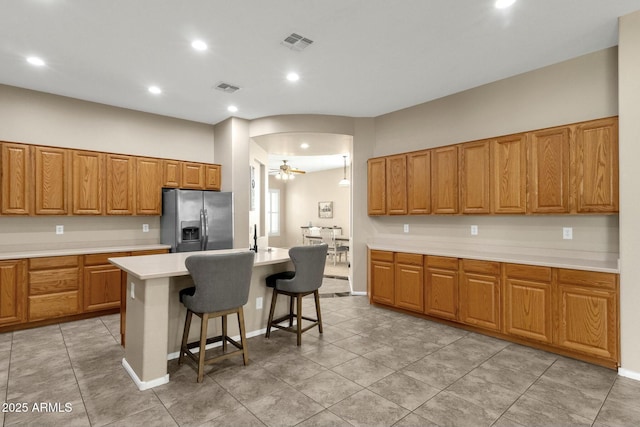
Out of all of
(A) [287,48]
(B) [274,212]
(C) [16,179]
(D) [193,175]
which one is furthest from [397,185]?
(B) [274,212]

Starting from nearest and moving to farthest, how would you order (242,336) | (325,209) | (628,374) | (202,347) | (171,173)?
1. (202,347)
2. (628,374)
3. (242,336)
4. (171,173)
5. (325,209)

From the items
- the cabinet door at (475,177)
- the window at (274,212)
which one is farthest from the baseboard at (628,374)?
the window at (274,212)

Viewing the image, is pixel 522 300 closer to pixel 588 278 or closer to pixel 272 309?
pixel 588 278

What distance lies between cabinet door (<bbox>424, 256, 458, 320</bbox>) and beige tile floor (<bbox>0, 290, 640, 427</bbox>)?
48 cm

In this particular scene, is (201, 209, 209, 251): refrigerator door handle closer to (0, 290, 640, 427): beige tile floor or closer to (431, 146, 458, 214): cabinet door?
(0, 290, 640, 427): beige tile floor

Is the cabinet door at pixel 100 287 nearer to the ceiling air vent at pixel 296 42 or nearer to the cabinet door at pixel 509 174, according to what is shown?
the ceiling air vent at pixel 296 42

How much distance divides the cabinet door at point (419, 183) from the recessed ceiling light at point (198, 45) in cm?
287

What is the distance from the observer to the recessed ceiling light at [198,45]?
3.10 meters

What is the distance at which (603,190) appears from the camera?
3.03 m

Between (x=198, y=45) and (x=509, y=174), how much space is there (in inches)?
138

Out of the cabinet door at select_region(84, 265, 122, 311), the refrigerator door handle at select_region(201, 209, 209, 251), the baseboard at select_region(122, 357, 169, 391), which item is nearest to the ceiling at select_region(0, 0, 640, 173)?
the refrigerator door handle at select_region(201, 209, 209, 251)

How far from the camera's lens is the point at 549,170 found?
3.37 metres

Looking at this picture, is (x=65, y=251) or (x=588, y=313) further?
(x=65, y=251)

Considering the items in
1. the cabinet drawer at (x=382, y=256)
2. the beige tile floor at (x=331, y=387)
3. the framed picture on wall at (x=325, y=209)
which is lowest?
the beige tile floor at (x=331, y=387)
